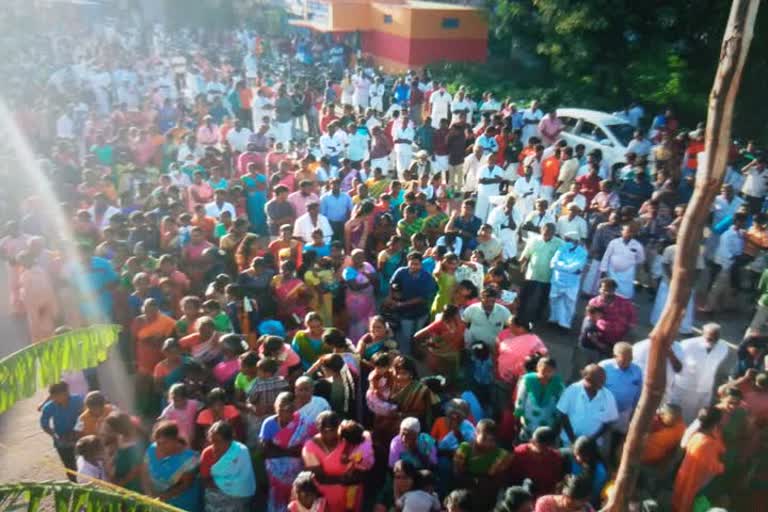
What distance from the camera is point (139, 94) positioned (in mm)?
17891

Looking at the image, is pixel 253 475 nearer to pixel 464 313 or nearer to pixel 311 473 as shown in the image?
pixel 311 473

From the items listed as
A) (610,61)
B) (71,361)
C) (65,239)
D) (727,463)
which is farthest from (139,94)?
(727,463)

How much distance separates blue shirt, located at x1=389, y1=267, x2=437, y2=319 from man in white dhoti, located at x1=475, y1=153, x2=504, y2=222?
3394 mm

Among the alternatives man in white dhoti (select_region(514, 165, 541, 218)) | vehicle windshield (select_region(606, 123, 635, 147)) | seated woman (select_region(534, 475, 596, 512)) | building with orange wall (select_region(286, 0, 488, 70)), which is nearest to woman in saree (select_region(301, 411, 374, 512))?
seated woman (select_region(534, 475, 596, 512))

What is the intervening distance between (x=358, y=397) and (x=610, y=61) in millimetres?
16180

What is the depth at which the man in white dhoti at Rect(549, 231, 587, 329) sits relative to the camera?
8031 mm

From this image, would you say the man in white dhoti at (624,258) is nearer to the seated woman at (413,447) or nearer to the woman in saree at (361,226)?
the woman in saree at (361,226)

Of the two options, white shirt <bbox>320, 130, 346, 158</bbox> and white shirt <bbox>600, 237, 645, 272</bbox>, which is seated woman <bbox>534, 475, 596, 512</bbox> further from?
white shirt <bbox>320, 130, 346, 158</bbox>

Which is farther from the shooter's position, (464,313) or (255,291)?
(255,291)

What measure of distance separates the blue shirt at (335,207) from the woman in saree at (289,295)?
228cm

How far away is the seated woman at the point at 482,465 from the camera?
4965 millimetres

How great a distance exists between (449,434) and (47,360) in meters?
2.69

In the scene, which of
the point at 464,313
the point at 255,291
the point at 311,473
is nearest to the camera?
the point at 311,473

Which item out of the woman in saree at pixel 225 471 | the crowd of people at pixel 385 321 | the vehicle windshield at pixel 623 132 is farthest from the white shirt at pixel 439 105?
the woman in saree at pixel 225 471
